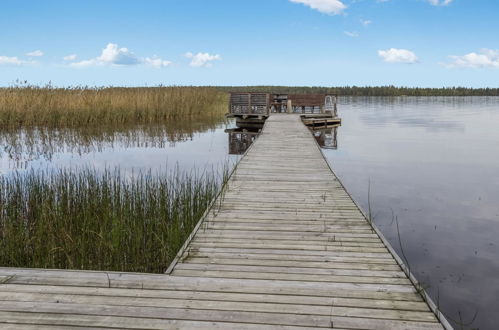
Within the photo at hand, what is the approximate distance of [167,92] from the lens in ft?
67.2

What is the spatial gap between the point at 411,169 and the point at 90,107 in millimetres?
11770

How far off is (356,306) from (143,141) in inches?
459

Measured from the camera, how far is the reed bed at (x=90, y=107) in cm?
1573

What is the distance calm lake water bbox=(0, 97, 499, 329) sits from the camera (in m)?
4.75

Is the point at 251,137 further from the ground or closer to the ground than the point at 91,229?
further from the ground

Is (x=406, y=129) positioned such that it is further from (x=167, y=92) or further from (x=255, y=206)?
(x=255, y=206)

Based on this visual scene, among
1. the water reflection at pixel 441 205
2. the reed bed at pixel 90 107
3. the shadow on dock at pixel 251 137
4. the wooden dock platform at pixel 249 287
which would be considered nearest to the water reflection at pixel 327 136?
the shadow on dock at pixel 251 137

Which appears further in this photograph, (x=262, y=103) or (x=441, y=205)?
(x=262, y=103)

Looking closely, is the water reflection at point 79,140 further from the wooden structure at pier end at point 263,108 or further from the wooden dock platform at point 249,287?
the wooden dock platform at point 249,287

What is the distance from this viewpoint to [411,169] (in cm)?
1085

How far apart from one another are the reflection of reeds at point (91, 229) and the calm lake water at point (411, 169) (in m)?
2.45

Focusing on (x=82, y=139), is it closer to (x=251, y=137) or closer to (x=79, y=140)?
(x=79, y=140)

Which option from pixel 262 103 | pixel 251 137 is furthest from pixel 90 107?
pixel 262 103

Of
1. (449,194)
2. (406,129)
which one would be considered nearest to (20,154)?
(449,194)
